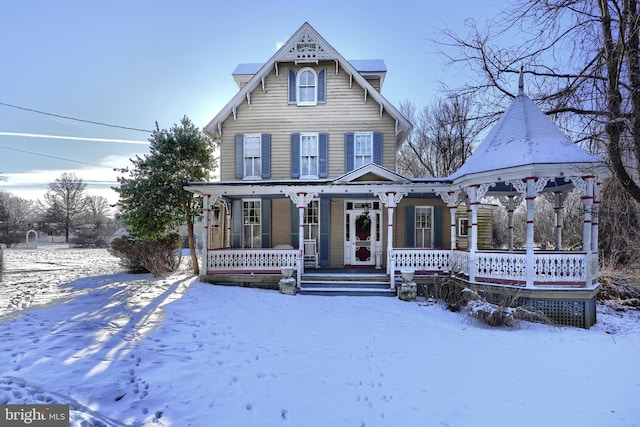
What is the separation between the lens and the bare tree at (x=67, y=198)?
50.3 metres

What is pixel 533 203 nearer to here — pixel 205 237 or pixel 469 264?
pixel 469 264

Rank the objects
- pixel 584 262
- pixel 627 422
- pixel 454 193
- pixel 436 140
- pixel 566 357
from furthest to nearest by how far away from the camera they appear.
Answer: pixel 436 140 → pixel 454 193 → pixel 584 262 → pixel 566 357 → pixel 627 422

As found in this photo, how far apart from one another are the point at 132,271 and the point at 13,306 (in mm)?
6397

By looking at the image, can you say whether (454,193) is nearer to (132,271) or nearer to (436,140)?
(132,271)

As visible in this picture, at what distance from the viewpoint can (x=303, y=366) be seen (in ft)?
16.0

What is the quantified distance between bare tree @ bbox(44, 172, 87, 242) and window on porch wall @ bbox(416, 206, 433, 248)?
5809cm

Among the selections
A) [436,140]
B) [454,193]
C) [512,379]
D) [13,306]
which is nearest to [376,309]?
[512,379]

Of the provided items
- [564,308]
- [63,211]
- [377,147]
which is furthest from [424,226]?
[63,211]

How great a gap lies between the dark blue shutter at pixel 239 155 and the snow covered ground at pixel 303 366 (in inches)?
246

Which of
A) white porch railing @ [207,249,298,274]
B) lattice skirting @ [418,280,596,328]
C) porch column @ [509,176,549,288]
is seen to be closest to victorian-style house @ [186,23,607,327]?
white porch railing @ [207,249,298,274]

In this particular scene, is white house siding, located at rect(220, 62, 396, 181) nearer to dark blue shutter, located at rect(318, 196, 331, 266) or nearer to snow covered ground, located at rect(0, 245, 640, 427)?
dark blue shutter, located at rect(318, 196, 331, 266)

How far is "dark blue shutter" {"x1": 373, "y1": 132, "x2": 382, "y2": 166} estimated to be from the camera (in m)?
12.7

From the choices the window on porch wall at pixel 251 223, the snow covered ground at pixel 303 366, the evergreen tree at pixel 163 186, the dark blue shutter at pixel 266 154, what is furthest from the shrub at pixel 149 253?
the dark blue shutter at pixel 266 154

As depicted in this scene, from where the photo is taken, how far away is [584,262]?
8070 millimetres
